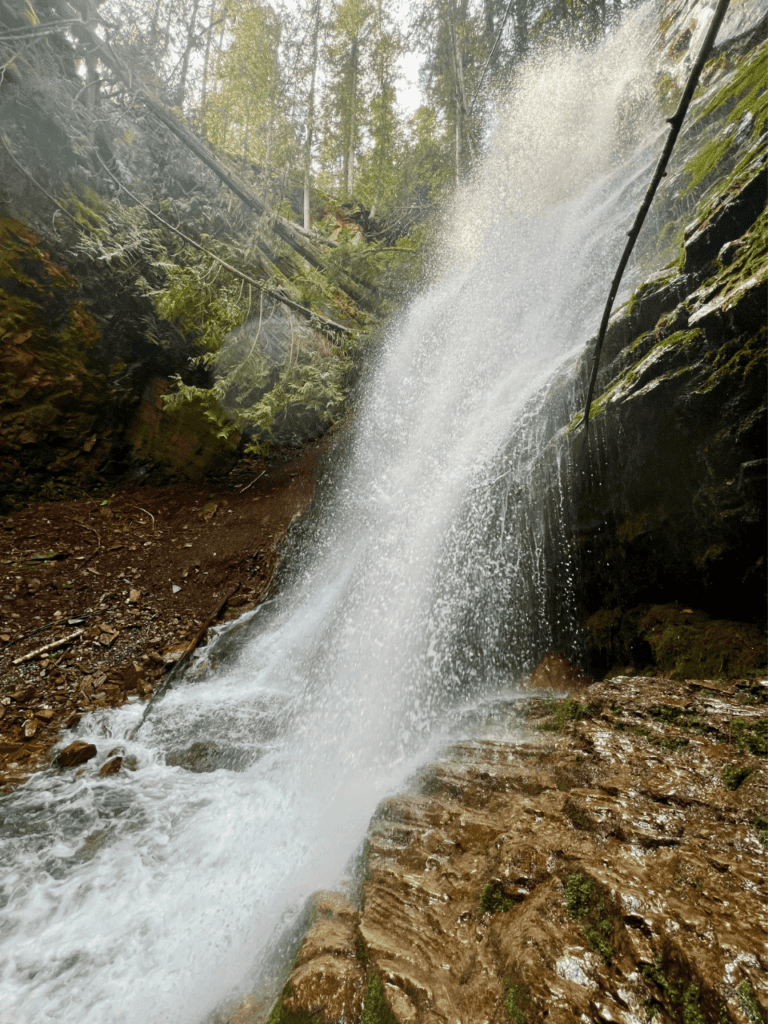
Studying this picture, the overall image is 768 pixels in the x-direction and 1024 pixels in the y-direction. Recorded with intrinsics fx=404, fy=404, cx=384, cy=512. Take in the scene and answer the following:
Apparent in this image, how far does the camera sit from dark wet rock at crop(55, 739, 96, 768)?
140 inches

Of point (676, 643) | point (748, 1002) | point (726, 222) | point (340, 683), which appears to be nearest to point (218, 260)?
point (726, 222)

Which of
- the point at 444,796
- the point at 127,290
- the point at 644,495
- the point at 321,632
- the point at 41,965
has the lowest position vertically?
the point at 41,965

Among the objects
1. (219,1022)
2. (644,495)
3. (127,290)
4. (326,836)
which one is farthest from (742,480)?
(127,290)

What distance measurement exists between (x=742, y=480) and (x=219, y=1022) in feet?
14.1

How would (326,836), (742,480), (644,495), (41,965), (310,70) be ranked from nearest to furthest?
1. (41,965)
2. (326,836)
3. (742,480)
4. (644,495)
5. (310,70)

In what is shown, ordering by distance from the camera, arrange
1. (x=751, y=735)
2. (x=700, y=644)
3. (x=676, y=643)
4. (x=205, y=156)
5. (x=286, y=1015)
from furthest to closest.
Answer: (x=205, y=156) → (x=676, y=643) → (x=700, y=644) → (x=751, y=735) → (x=286, y=1015)

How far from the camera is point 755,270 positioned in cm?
289

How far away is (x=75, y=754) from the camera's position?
3.57 m

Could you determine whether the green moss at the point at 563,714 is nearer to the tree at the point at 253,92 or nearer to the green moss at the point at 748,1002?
the green moss at the point at 748,1002

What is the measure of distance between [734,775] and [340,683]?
10.4ft

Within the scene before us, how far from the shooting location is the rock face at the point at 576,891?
1217 millimetres

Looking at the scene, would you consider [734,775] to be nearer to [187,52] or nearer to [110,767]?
[110,767]

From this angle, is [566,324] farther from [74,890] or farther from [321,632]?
[74,890]

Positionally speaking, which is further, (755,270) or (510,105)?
(510,105)
